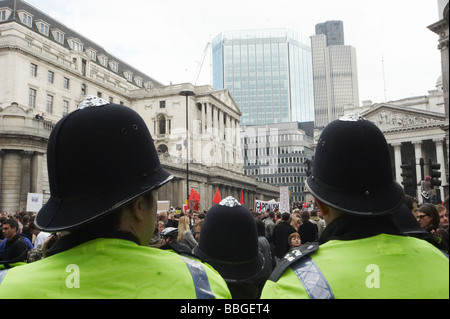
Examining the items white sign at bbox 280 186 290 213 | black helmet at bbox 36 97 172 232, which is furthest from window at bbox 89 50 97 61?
black helmet at bbox 36 97 172 232

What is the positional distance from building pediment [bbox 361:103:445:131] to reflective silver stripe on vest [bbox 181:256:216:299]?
7239 cm

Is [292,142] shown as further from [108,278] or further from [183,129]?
[108,278]

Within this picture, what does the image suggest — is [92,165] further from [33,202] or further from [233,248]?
[33,202]

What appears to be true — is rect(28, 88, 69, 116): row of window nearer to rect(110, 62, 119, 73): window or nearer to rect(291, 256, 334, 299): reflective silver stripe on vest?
rect(110, 62, 119, 73): window

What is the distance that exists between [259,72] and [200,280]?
176407mm

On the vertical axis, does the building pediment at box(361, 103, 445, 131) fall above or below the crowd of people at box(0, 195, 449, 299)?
above

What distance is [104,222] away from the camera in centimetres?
185

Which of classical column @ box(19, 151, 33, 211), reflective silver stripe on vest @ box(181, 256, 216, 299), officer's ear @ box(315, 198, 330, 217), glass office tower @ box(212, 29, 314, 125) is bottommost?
reflective silver stripe on vest @ box(181, 256, 216, 299)

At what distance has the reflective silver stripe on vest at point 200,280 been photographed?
171 cm

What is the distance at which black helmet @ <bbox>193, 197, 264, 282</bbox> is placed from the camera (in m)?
4.00

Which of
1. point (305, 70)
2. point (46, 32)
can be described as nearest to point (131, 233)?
point (46, 32)

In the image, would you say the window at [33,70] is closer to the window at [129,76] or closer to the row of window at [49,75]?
the row of window at [49,75]

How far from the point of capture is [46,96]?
49469 mm

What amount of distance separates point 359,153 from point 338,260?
0.57 m
